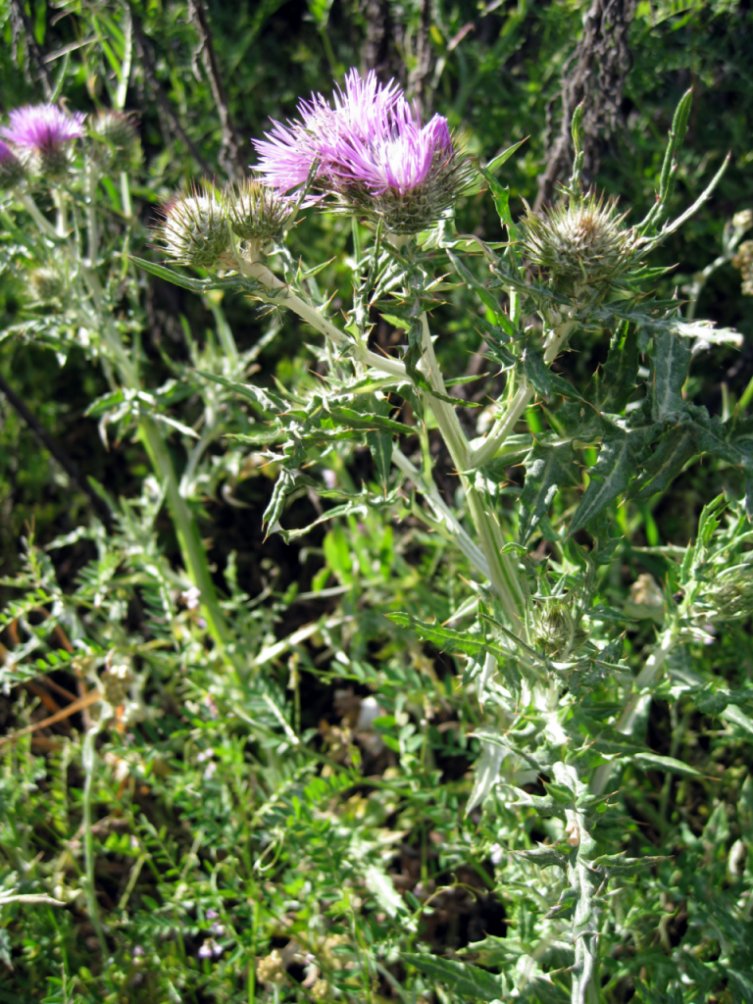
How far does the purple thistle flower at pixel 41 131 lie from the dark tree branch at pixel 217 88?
475 millimetres

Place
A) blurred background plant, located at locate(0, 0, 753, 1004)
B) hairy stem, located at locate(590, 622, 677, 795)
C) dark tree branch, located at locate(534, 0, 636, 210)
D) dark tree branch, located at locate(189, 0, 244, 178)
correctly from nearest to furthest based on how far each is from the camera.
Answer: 1. hairy stem, located at locate(590, 622, 677, 795)
2. blurred background plant, located at locate(0, 0, 753, 1004)
3. dark tree branch, located at locate(534, 0, 636, 210)
4. dark tree branch, located at locate(189, 0, 244, 178)

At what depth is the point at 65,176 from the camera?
2643mm

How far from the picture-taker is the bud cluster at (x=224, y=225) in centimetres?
173

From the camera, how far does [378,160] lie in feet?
5.38

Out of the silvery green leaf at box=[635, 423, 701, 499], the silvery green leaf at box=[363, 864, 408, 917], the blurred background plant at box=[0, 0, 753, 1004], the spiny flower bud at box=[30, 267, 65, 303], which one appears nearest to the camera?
the silvery green leaf at box=[635, 423, 701, 499]

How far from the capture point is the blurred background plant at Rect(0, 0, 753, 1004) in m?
2.07

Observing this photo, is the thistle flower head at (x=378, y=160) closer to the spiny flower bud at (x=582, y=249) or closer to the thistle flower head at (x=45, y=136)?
the spiny flower bud at (x=582, y=249)

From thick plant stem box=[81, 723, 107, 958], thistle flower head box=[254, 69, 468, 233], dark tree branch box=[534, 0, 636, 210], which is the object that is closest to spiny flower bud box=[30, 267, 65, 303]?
thistle flower head box=[254, 69, 468, 233]

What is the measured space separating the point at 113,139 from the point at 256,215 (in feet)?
4.43

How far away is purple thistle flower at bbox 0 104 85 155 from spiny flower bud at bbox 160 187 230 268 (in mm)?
1046

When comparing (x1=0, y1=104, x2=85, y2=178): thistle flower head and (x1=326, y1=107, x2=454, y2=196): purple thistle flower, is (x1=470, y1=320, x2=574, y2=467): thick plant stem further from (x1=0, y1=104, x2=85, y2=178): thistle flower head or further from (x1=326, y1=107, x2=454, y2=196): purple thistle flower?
(x1=0, y1=104, x2=85, y2=178): thistle flower head

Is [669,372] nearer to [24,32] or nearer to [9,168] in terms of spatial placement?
[9,168]

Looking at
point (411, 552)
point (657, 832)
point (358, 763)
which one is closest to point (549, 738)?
point (358, 763)

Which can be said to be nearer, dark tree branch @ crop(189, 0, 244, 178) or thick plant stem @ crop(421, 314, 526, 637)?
thick plant stem @ crop(421, 314, 526, 637)
